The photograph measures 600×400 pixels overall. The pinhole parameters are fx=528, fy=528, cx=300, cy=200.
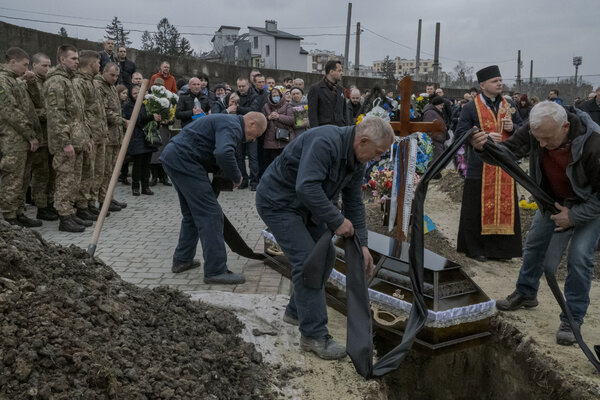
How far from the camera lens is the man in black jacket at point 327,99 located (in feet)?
29.1

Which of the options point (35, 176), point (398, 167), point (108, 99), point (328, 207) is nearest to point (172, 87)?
point (108, 99)

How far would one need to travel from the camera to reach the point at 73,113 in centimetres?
722

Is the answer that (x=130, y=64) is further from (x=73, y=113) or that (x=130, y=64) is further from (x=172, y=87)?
(x=73, y=113)

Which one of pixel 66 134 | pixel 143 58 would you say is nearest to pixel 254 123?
pixel 66 134

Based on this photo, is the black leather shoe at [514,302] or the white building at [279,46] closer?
the black leather shoe at [514,302]

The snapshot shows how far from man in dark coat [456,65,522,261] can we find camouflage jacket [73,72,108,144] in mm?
5206

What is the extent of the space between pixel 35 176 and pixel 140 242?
7.03 feet

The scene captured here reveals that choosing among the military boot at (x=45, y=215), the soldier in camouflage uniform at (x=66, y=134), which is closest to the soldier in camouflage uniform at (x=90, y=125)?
the soldier in camouflage uniform at (x=66, y=134)

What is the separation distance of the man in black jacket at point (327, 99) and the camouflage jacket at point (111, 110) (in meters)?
3.23

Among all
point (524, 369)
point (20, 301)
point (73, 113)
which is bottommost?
point (524, 369)

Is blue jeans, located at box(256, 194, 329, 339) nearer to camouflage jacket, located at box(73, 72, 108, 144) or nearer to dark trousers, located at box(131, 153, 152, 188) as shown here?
camouflage jacket, located at box(73, 72, 108, 144)

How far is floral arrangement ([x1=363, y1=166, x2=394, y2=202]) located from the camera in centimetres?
880

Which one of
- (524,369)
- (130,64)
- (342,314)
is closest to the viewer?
(524,369)

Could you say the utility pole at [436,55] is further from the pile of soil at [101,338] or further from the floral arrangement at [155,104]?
the pile of soil at [101,338]
